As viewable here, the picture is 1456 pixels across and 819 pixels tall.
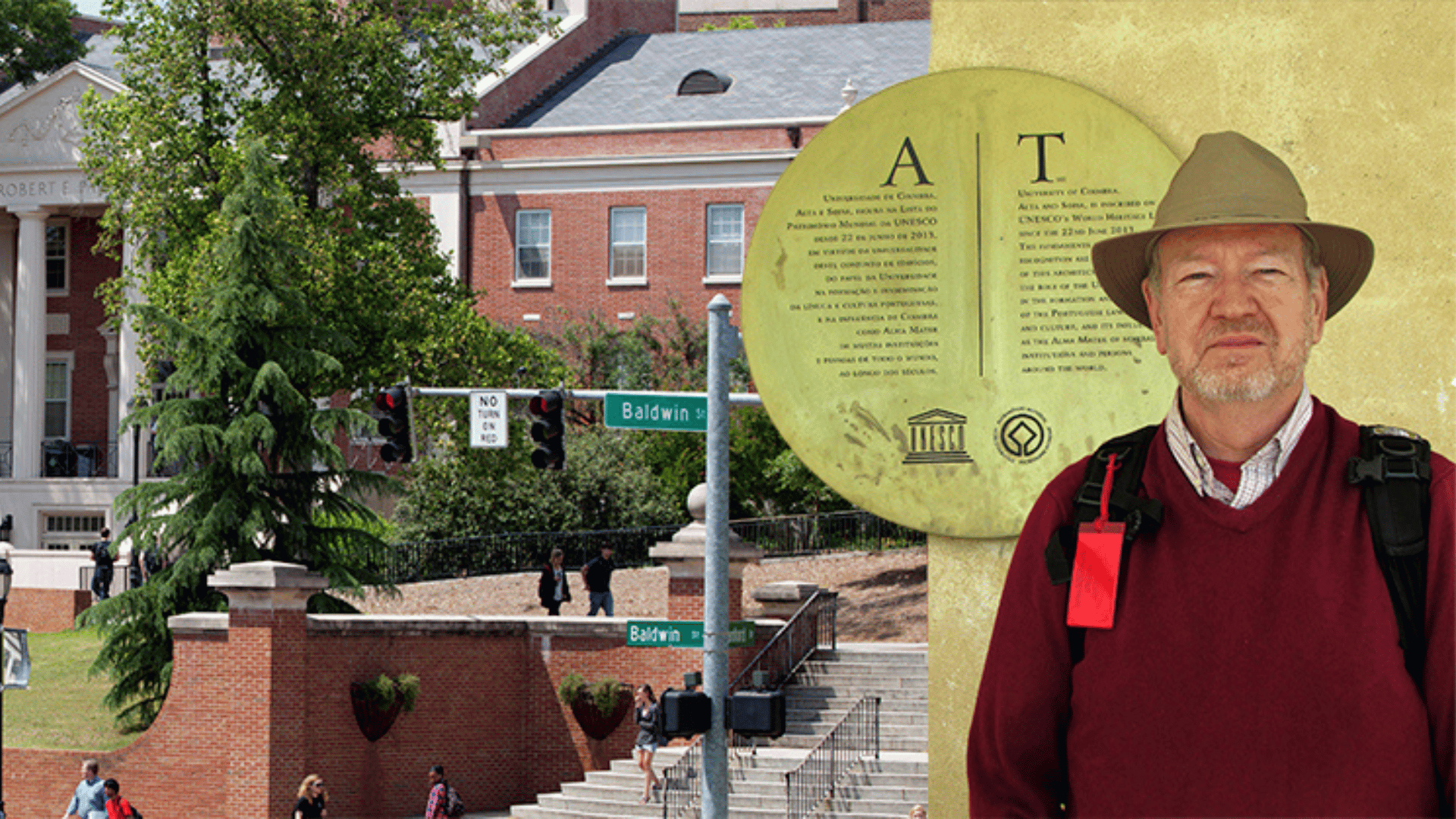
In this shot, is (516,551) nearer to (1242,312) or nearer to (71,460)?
(71,460)

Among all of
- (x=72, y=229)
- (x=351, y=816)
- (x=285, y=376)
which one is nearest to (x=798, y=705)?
(x=351, y=816)

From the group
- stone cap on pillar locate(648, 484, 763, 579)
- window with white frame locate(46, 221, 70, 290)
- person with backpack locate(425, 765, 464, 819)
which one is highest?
window with white frame locate(46, 221, 70, 290)

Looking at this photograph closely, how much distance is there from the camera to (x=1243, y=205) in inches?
122

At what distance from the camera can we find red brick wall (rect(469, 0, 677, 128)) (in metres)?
48.8

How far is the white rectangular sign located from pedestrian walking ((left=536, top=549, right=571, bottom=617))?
9.17 metres

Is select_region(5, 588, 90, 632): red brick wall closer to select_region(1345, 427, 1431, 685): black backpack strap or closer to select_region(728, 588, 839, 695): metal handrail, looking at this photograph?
select_region(728, 588, 839, 695): metal handrail

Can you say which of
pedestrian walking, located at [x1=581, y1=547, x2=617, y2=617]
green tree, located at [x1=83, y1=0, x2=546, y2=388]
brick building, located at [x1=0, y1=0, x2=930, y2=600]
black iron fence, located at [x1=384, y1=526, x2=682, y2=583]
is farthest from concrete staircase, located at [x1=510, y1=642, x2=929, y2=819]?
brick building, located at [x1=0, y1=0, x2=930, y2=600]

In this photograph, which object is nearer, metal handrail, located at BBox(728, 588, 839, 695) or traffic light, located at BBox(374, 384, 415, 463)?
traffic light, located at BBox(374, 384, 415, 463)

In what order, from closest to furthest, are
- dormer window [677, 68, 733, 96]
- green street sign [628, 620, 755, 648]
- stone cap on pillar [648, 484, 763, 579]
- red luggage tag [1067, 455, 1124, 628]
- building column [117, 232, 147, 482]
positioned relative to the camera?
red luggage tag [1067, 455, 1124, 628] → green street sign [628, 620, 755, 648] → stone cap on pillar [648, 484, 763, 579] → building column [117, 232, 147, 482] → dormer window [677, 68, 733, 96]

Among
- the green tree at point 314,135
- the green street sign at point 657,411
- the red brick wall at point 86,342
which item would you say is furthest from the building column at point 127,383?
the green street sign at point 657,411

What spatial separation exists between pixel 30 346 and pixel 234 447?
24360mm

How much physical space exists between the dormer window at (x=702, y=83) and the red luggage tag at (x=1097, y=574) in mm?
47736

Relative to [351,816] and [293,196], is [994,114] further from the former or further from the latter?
[293,196]

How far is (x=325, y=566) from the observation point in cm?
2753
